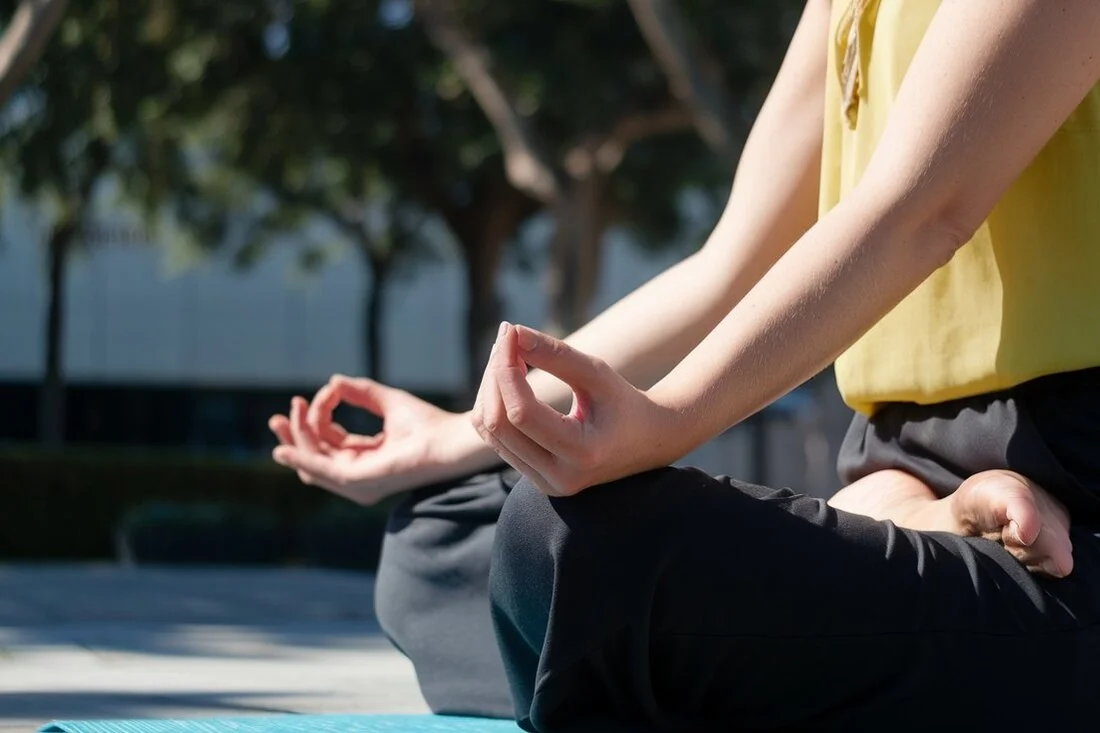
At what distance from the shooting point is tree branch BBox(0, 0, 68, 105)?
7.62 meters

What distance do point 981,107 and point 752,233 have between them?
58cm

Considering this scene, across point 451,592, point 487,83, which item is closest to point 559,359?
point 451,592

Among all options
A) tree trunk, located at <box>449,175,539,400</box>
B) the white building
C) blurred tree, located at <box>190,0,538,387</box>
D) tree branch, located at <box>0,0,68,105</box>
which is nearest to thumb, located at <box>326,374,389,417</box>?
tree branch, located at <box>0,0,68,105</box>

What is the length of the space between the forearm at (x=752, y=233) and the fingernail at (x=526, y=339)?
2.44 ft

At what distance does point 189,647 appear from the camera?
5.14m

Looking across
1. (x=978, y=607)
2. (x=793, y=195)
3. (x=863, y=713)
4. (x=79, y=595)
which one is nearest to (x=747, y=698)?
(x=863, y=713)

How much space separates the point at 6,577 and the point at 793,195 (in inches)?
336

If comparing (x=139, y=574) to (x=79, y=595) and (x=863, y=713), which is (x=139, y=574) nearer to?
(x=79, y=595)

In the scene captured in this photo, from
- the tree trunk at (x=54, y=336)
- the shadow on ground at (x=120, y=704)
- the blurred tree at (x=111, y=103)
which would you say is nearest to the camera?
the shadow on ground at (x=120, y=704)

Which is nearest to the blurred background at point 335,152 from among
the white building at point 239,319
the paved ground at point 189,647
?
the paved ground at point 189,647

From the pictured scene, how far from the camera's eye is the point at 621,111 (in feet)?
45.1

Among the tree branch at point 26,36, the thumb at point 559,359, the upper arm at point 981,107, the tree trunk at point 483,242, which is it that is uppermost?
the tree branch at point 26,36

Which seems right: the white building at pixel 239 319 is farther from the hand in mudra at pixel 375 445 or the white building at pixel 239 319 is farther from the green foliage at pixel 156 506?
the hand in mudra at pixel 375 445

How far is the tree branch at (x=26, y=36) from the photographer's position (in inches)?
300
